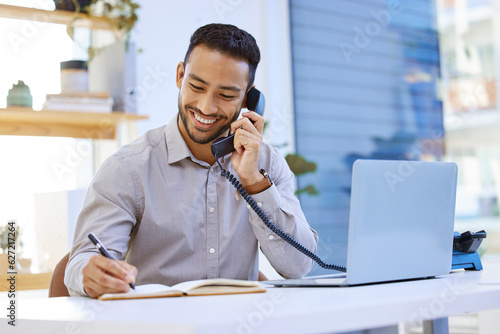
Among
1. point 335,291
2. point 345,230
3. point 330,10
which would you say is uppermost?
point 330,10

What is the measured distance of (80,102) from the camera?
2723mm

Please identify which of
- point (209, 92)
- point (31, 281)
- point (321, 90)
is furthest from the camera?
point (321, 90)

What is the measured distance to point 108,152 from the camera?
3.05 metres

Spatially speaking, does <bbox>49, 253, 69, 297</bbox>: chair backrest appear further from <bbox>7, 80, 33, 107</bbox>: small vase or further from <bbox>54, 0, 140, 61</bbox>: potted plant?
<bbox>54, 0, 140, 61</bbox>: potted plant

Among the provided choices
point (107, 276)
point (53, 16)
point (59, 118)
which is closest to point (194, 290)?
point (107, 276)

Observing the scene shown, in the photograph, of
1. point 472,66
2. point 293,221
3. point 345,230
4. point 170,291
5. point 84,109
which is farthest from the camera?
point 345,230

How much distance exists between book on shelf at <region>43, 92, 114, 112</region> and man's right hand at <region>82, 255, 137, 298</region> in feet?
5.60

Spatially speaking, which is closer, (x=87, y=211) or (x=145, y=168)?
(x=87, y=211)

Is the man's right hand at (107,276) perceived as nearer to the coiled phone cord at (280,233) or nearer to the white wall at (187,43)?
the coiled phone cord at (280,233)

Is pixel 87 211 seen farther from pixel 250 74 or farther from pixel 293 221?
pixel 250 74

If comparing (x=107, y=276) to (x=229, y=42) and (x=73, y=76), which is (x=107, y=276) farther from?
(x=73, y=76)

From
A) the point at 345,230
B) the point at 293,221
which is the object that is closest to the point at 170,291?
the point at 293,221

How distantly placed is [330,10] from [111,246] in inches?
106

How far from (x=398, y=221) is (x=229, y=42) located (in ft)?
2.67
